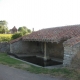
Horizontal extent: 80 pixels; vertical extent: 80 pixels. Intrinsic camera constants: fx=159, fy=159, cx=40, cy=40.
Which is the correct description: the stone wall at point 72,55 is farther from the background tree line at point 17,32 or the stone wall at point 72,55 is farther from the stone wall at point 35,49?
the background tree line at point 17,32

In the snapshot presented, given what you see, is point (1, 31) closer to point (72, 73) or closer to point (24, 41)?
point (24, 41)

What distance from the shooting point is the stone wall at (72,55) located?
12188mm

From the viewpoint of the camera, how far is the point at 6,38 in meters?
28.8

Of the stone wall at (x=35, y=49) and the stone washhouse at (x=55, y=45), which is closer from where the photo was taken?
the stone washhouse at (x=55, y=45)

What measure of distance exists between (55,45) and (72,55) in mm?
7412

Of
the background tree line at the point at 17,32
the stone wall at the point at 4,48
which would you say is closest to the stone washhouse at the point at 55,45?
the stone wall at the point at 4,48

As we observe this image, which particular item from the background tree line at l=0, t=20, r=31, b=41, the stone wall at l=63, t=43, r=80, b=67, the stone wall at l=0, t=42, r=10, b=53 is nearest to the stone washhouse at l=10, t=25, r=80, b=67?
the stone wall at l=63, t=43, r=80, b=67

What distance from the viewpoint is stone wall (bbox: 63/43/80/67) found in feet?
40.0

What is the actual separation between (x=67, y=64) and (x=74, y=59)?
2.50ft

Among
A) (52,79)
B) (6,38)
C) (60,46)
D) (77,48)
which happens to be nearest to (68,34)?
(60,46)

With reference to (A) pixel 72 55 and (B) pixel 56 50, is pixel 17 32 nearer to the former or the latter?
(B) pixel 56 50

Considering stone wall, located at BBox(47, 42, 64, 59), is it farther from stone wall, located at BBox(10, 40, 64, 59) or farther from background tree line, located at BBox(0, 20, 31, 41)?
background tree line, located at BBox(0, 20, 31, 41)

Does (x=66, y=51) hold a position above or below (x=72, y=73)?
above

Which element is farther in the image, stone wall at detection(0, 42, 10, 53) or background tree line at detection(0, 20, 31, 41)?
background tree line at detection(0, 20, 31, 41)
